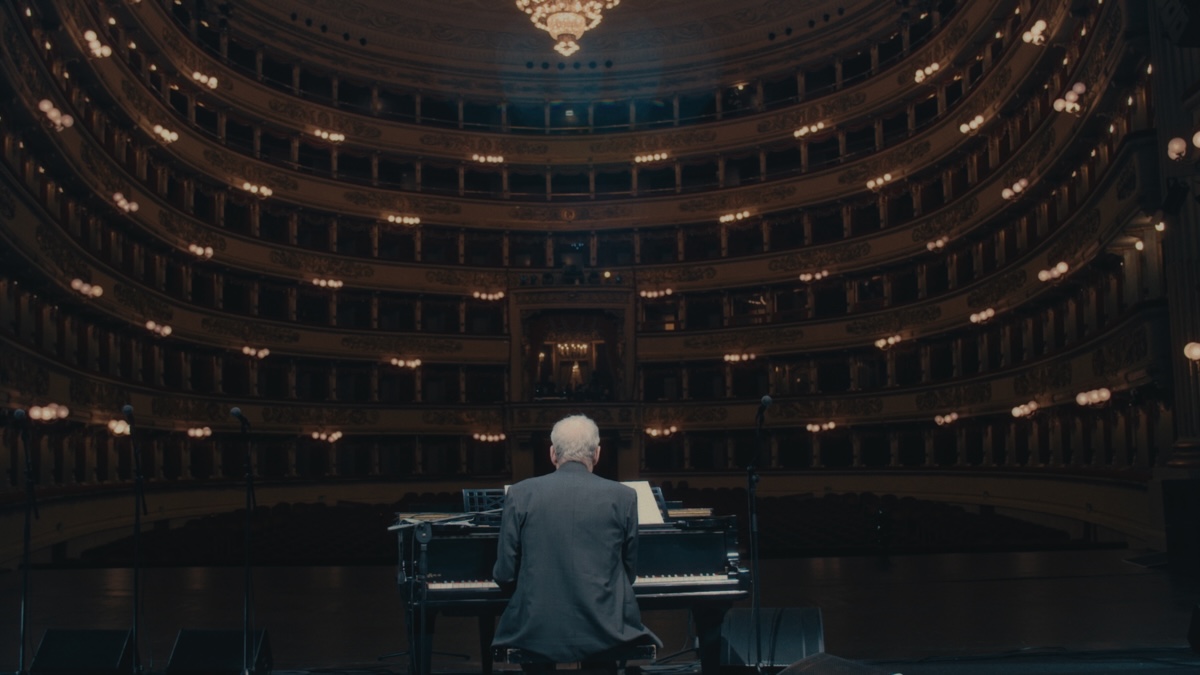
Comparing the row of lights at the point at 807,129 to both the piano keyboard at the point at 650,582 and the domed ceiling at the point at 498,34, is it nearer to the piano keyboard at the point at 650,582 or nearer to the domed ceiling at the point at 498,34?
the domed ceiling at the point at 498,34

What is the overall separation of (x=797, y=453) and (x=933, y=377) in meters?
7.55

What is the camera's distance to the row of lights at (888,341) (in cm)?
4031

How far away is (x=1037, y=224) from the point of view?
30.2 meters

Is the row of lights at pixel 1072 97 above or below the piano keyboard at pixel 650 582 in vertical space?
above

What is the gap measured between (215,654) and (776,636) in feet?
15.8

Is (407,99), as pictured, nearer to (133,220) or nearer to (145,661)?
(133,220)

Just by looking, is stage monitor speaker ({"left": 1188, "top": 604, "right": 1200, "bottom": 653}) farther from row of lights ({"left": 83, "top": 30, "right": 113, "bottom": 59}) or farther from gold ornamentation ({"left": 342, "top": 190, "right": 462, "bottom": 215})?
gold ornamentation ({"left": 342, "top": 190, "right": 462, "bottom": 215})

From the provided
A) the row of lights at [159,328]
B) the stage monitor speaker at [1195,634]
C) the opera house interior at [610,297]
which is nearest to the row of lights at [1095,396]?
the opera house interior at [610,297]

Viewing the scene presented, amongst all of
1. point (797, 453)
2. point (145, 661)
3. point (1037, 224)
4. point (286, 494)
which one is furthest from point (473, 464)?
point (145, 661)

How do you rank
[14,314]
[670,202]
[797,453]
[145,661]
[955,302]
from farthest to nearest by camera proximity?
[670,202] → [797,453] → [955,302] → [14,314] → [145,661]

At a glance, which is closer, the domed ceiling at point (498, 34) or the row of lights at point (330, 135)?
the row of lights at point (330, 135)

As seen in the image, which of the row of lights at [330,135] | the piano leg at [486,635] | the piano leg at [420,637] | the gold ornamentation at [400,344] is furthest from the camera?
the gold ornamentation at [400,344]

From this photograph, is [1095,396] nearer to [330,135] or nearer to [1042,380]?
[1042,380]

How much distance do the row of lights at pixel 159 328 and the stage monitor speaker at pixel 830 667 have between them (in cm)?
3016
